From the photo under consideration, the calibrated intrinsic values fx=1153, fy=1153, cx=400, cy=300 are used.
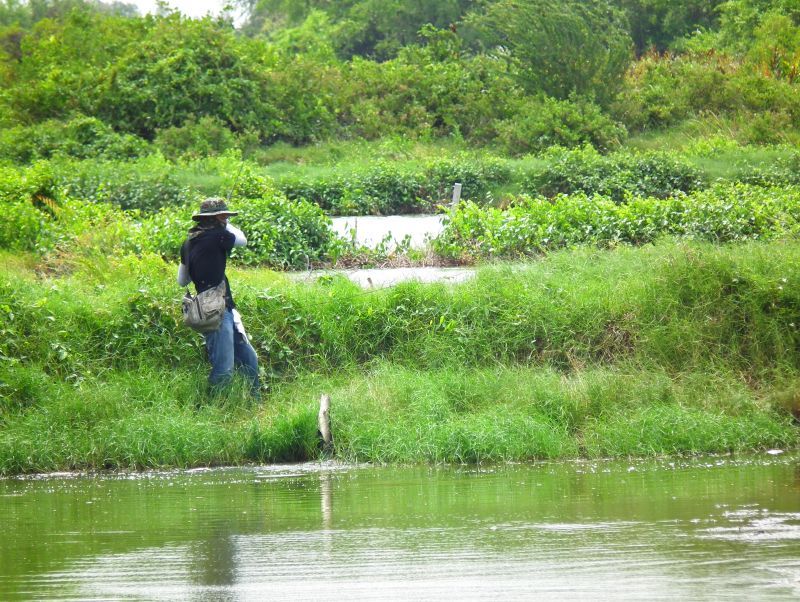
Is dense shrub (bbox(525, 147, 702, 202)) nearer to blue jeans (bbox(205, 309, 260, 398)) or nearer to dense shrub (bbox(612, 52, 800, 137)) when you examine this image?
dense shrub (bbox(612, 52, 800, 137))

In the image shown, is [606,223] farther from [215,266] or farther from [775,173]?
[215,266]

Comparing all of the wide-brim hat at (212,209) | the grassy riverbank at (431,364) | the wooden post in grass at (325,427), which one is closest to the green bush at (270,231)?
the grassy riverbank at (431,364)

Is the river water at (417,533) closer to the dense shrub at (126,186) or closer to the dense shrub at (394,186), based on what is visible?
the dense shrub at (126,186)

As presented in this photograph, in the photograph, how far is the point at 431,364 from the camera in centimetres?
1183

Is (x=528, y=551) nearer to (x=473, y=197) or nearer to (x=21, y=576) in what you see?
(x=21, y=576)

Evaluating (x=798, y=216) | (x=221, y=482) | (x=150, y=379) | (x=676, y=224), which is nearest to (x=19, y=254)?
(x=150, y=379)

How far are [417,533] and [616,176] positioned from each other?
13598 millimetres

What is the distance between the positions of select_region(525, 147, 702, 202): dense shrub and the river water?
10.4 m

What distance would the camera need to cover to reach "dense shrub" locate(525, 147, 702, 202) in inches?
767

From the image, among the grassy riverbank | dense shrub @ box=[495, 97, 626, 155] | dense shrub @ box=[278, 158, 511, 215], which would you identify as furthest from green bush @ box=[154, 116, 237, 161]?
the grassy riverbank

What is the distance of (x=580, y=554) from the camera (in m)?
6.32

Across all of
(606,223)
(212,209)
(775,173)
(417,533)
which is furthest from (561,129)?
(417,533)

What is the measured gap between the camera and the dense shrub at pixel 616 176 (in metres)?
19.5

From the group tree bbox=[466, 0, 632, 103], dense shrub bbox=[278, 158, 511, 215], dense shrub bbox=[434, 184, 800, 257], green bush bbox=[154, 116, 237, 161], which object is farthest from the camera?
tree bbox=[466, 0, 632, 103]
